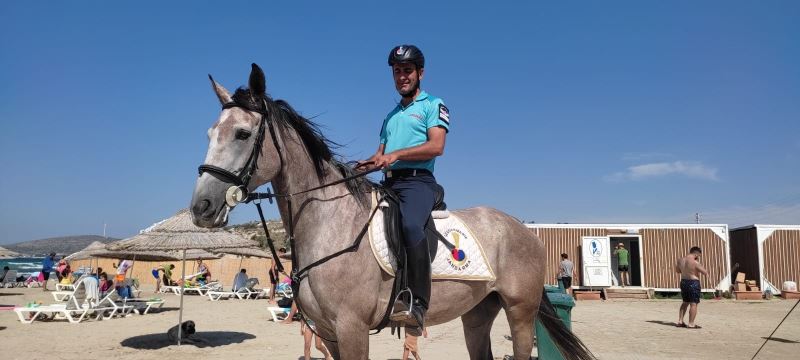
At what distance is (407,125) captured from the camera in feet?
12.4

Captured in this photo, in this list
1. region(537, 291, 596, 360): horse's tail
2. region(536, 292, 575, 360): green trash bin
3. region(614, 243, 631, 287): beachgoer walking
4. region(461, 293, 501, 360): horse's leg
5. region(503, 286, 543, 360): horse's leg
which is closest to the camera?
region(503, 286, 543, 360): horse's leg

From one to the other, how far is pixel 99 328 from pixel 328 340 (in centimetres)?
1336

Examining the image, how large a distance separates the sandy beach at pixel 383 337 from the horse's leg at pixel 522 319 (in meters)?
5.41

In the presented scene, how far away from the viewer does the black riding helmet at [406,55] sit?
3.80m

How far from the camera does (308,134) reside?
350cm

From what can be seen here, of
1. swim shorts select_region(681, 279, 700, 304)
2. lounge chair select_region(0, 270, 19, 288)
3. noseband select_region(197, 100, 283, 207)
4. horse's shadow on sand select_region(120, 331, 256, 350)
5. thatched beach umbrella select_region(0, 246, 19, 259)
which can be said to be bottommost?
lounge chair select_region(0, 270, 19, 288)

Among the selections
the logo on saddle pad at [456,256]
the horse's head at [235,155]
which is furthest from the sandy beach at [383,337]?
the horse's head at [235,155]

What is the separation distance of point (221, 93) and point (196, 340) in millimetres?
10586

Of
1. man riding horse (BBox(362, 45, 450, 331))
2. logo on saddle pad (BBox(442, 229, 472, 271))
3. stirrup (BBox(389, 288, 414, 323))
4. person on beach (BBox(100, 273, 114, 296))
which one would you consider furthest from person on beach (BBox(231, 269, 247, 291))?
stirrup (BBox(389, 288, 414, 323))

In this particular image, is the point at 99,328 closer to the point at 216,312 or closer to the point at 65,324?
the point at 65,324

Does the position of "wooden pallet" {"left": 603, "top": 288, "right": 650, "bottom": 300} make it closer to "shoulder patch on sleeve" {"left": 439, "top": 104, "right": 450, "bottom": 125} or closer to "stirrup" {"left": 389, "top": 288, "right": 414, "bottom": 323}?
"shoulder patch on sleeve" {"left": 439, "top": 104, "right": 450, "bottom": 125}

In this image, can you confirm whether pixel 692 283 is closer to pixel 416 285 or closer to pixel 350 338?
pixel 416 285

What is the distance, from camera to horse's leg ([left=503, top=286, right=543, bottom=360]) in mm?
4199

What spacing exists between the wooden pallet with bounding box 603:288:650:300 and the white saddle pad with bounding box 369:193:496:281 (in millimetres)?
22810
